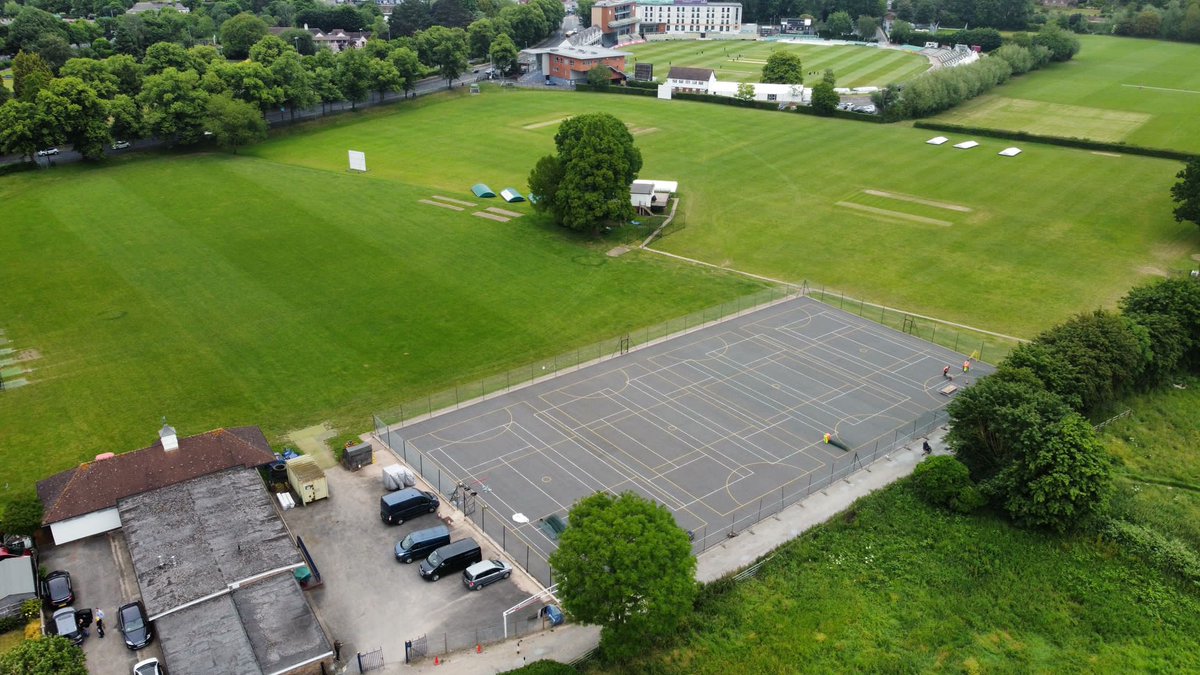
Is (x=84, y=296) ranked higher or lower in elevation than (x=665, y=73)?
lower

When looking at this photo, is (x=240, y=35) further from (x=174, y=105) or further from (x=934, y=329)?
(x=934, y=329)

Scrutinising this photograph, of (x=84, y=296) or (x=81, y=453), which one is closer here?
(x=81, y=453)

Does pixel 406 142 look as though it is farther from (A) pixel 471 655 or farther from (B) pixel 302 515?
(A) pixel 471 655

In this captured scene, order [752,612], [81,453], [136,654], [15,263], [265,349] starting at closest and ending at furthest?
[136,654]
[752,612]
[81,453]
[265,349]
[15,263]

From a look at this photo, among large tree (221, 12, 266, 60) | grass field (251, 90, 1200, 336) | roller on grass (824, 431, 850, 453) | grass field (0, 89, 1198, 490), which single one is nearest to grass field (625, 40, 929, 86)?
grass field (251, 90, 1200, 336)

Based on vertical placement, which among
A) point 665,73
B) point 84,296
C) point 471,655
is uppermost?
point 665,73

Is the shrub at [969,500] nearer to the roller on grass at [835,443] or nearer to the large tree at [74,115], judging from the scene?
the roller on grass at [835,443]

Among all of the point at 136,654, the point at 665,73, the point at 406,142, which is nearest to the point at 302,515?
the point at 136,654
